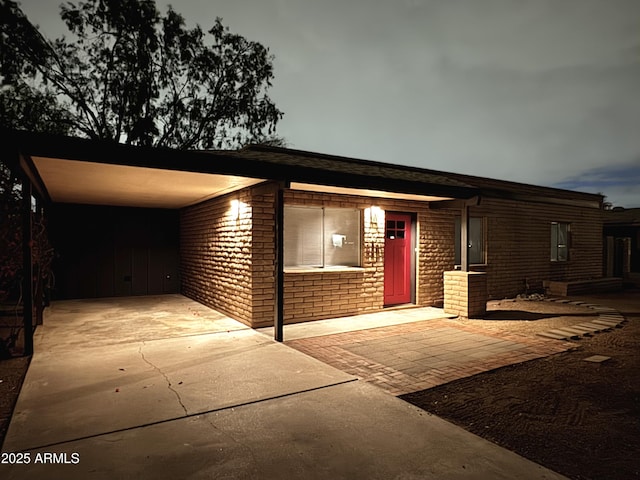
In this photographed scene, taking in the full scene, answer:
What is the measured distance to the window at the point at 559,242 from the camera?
13.3 meters

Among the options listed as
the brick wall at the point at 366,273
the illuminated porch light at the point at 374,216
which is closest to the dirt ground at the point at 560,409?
the brick wall at the point at 366,273

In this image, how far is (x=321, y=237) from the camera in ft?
26.8

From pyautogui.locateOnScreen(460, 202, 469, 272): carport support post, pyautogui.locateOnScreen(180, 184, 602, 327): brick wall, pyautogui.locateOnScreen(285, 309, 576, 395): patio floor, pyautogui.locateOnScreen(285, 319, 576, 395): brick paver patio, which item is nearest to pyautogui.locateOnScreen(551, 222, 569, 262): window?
pyautogui.locateOnScreen(180, 184, 602, 327): brick wall

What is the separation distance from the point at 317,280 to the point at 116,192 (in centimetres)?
448

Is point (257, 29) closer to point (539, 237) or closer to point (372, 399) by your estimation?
point (539, 237)

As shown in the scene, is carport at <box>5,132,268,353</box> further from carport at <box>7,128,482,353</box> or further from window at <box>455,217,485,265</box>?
window at <box>455,217,485,265</box>

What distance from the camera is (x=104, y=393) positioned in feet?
12.8

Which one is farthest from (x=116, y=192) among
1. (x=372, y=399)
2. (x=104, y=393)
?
(x=372, y=399)

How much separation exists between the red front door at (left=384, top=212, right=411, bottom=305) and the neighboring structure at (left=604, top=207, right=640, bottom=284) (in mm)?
11688

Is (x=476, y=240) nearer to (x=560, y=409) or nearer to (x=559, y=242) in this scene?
(x=559, y=242)

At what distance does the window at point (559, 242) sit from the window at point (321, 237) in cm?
856

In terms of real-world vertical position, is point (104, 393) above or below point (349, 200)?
below

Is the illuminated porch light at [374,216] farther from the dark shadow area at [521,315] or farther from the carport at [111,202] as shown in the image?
the dark shadow area at [521,315]

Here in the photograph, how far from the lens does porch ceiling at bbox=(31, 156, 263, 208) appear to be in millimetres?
5344
